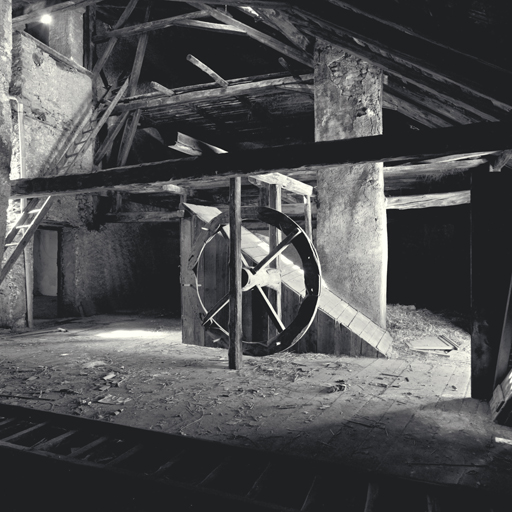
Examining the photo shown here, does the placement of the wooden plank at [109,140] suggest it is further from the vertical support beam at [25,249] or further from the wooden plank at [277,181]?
the wooden plank at [277,181]

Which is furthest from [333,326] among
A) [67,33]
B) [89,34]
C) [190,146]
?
[89,34]

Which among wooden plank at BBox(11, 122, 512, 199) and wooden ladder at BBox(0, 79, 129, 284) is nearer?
wooden plank at BBox(11, 122, 512, 199)

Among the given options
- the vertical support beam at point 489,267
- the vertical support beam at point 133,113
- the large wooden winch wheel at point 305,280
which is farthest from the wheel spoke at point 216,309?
the vertical support beam at point 133,113

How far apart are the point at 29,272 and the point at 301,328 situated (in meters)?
6.96

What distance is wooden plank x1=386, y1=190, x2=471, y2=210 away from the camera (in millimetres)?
7836

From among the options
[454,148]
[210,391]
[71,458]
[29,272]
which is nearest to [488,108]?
[454,148]

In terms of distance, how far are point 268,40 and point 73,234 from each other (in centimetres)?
662

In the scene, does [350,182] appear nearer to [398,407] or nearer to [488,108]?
[488,108]

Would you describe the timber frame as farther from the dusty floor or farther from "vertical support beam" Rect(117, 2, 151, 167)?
the dusty floor

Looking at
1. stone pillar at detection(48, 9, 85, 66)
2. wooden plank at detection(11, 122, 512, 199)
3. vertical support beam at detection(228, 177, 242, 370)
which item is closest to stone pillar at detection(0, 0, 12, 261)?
wooden plank at detection(11, 122, 512, 199)

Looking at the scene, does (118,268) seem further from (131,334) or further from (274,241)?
(274,241)

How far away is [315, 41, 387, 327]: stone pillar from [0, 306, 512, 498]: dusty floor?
1.14 meters

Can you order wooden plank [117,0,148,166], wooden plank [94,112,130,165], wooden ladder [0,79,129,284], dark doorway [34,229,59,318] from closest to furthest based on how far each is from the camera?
wooden ladder [0,79,129,284] → wooden plank [117,0,148,166] → wooden plank [94,112,130,165] → dark doorway [34,229,59,318]

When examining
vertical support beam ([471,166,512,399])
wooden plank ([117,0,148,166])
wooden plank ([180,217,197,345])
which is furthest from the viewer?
wooden plank ([117,0,148,166])
